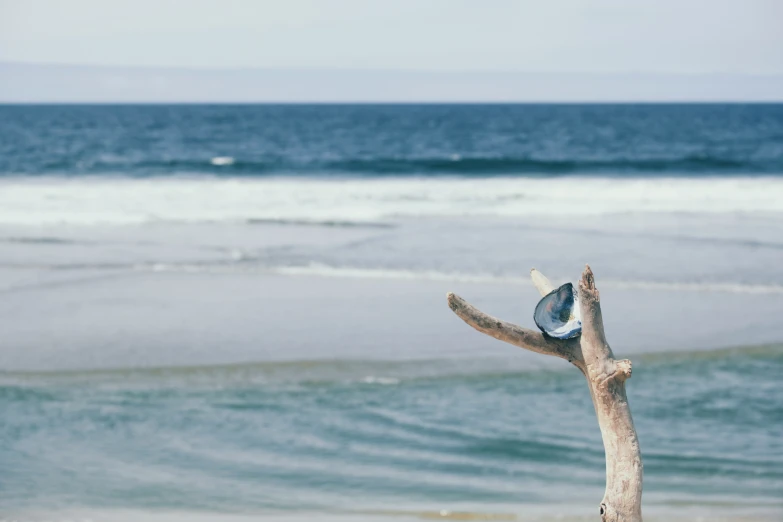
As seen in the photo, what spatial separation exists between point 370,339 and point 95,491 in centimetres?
380

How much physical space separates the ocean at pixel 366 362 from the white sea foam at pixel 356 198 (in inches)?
8.7

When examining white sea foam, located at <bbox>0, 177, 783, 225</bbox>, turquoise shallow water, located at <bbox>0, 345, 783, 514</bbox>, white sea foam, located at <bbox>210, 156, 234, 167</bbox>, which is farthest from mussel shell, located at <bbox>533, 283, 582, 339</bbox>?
white sea foam, located at <bbox>210, 156, 234, 167</bbox>

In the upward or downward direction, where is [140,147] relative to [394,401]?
upward

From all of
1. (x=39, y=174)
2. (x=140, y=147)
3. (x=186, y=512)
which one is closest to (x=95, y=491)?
(x=186, y=512)

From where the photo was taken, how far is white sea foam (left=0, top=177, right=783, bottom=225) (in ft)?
62.1

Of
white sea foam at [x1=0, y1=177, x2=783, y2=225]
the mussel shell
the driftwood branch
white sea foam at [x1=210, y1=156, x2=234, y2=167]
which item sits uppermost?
white sea foam at [x1=210, y1=156, x2=234, y2=167]

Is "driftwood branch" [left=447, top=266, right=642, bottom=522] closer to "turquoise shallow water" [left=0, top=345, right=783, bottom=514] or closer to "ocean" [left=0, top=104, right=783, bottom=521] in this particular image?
"ocean" [left=0, top=104, right=783, bottom=521]

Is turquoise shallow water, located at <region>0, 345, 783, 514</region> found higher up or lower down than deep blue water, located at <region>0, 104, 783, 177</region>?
lower down

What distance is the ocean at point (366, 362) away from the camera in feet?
18.3

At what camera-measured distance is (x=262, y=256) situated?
1357cm

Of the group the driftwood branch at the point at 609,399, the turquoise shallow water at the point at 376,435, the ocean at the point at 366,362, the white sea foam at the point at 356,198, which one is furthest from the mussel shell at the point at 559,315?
the white sea foam at the point at 356,198

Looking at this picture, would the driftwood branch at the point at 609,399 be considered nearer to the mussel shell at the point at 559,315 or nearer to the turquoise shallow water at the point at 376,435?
the mussel shell at the point at 559,315

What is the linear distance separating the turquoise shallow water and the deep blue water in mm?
22861

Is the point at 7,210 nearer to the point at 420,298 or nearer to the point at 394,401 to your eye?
the point at 420,298
